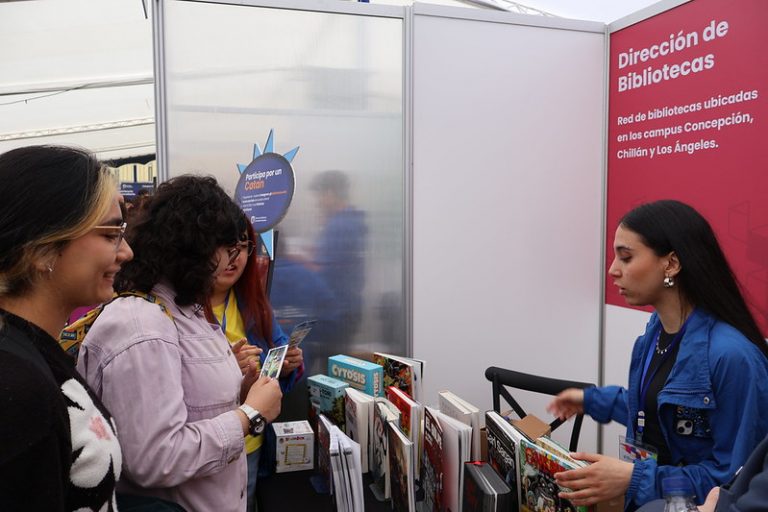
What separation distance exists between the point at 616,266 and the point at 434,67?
155cm

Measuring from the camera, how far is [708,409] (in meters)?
1.39

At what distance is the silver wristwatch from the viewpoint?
132 cm

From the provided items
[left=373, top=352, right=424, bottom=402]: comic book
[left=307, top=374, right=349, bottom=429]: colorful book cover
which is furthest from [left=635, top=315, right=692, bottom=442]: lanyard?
[left=307, top=374, right=349, bottom=429]: colorful book cover

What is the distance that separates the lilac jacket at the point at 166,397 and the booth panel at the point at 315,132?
140cm

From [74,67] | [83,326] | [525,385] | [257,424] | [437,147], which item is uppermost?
[74,67]

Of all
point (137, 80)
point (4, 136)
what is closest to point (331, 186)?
point (137, 80)

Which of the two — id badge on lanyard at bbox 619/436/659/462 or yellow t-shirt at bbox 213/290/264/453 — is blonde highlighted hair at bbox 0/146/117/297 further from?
id badge on lanyard at bbox 619/436/659/462

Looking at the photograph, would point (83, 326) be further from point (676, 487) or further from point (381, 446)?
point (676, 487)

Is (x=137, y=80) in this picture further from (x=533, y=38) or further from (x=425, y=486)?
(x=425, y=486)

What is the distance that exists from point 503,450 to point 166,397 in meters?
0.85

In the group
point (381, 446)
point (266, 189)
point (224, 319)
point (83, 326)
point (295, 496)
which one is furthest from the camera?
point (266, 189)

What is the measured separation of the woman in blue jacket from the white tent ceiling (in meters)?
3.28

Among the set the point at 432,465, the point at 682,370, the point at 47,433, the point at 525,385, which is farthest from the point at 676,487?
the point at 525,385

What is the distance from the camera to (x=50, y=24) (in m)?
4.89
